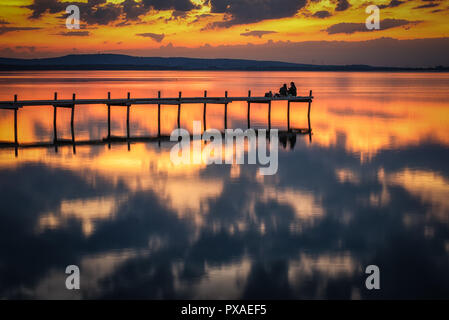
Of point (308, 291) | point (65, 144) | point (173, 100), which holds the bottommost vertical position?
point (308, 291)

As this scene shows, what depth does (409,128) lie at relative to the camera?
38.1 m

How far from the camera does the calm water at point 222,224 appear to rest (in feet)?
36.2

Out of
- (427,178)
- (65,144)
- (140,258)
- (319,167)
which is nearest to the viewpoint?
(140,258)

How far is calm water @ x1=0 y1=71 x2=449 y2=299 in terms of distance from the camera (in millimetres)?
11023

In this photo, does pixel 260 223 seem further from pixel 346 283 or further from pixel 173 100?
pixel 173 100

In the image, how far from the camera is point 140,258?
12203 mm

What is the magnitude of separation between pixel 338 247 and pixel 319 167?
10841 millimetres

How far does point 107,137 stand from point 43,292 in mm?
21118

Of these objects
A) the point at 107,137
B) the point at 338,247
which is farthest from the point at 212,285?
the point at 107,137

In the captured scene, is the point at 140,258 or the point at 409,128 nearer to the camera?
the point at 140,258

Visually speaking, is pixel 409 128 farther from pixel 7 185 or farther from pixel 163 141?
pixel 7 185

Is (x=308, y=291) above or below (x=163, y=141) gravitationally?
below

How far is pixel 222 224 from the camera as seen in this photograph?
1487cm

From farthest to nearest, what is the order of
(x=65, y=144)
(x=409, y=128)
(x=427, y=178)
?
1. (x=409, y=128)
2. (x=65, y=144)
3. (x=427, y=178)
